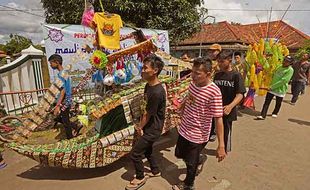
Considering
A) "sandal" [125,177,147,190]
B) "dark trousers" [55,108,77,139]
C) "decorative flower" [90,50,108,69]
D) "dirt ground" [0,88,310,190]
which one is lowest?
"dirt ground" [0,88,310,190]

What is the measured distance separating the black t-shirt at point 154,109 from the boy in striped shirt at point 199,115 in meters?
0.29

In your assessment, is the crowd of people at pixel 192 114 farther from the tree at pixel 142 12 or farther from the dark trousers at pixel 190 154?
the tree at pixel 142 12

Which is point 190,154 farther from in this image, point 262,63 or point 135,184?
point 262,63

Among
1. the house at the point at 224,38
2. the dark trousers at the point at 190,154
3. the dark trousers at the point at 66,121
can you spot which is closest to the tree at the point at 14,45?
the house at the point at 224,38

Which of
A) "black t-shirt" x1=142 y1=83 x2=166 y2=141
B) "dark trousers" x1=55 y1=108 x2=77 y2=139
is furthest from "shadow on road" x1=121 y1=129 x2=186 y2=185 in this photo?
"dark trousers" x1=55 y1=108 x2=77 y2=139

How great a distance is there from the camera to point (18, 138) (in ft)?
11.5

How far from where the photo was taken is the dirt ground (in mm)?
3135

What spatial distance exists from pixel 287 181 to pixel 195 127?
5.57ft

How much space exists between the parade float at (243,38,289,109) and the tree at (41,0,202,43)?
541cm

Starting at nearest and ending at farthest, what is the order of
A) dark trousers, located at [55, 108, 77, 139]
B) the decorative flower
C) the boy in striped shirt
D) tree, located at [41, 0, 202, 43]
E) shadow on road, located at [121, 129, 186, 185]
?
the boy in striped shirt → shadow on road, located at [121, 129, 186, 185] → the decorative flower → dark trousers, located at [55, 108, 77, 139] → tree, located at [41, 0, 202, 43]

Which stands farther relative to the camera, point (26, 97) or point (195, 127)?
point (26, 97)

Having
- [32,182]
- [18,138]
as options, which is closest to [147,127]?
[32,182]

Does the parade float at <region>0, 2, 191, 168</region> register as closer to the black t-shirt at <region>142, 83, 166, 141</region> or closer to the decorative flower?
the decorative flower

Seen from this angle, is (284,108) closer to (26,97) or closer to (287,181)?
(287,181)
